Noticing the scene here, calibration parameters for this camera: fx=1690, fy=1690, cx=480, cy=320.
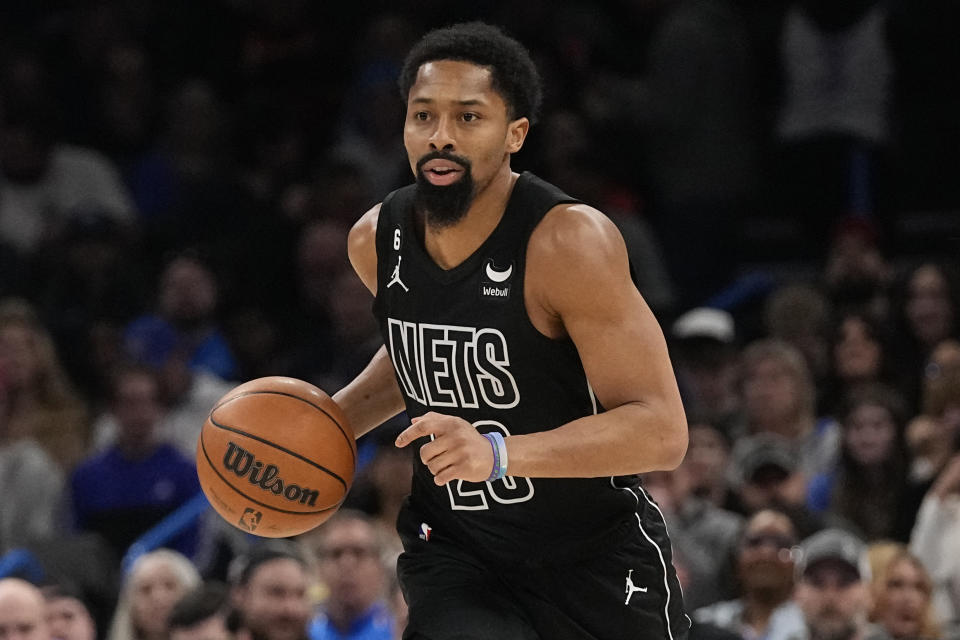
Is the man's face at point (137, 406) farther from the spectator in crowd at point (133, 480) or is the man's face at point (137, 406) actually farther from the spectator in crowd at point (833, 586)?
the spectator in crowd at point (833, 586)

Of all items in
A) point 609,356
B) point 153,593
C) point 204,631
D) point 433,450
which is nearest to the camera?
point 433,450

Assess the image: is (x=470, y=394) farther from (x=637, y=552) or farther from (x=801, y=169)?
(x=801, y=169)

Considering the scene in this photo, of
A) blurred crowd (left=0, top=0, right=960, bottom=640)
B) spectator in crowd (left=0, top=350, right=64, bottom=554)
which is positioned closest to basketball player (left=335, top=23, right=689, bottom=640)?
blurred crowd (left=0, top=0, right=960, bottom=640)

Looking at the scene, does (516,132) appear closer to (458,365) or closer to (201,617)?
(458,365)

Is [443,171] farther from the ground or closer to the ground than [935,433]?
farther from the ground

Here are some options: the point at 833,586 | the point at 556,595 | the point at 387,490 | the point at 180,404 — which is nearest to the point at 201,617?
the point at 387,490

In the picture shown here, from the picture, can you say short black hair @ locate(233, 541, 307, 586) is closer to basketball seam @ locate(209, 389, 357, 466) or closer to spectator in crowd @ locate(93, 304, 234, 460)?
spectator in crowd @ locate(93, 304, 234, 460)

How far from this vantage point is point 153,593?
23.3ft

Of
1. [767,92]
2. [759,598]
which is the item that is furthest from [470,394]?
[767,92]

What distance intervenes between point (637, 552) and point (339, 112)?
709 centimetres

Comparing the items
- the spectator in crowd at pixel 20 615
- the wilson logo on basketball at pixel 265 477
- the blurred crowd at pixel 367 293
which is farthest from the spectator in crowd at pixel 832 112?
the wilson logo on basketball at pixel 265 477

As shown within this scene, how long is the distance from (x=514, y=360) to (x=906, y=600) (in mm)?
3441

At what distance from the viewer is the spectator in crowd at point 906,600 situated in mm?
6961

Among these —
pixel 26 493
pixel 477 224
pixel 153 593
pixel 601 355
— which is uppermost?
pixel 477 224
